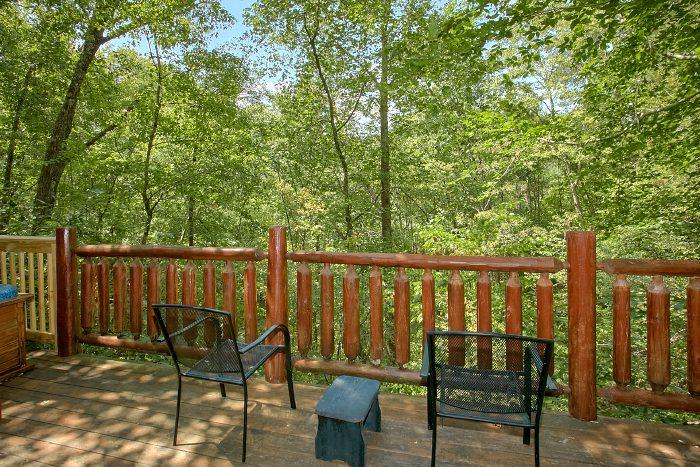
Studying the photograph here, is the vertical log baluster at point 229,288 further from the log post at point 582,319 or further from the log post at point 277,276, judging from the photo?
the log post at point 582,319

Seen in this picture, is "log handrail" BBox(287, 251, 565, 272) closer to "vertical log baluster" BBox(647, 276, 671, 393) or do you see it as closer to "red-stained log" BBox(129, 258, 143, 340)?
"vertical log baluster" BBox(647, 276, 671, 393)

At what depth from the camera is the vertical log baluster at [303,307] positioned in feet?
8.86

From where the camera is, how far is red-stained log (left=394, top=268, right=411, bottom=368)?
8.20 feet

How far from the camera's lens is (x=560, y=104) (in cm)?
1208

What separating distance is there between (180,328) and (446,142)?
9.30m

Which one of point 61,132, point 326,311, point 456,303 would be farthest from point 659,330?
point 61,132

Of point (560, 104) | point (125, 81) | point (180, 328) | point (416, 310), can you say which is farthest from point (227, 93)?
point (560, 104)

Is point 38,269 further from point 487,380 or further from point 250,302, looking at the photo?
point 487,380

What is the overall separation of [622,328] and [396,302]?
1318mm

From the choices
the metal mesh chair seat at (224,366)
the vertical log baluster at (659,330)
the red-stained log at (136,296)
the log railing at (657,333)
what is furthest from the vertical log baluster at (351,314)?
the red-stained log at (136,296)

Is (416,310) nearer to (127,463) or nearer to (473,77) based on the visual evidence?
(473,77)

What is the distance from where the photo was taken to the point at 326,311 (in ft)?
8.83

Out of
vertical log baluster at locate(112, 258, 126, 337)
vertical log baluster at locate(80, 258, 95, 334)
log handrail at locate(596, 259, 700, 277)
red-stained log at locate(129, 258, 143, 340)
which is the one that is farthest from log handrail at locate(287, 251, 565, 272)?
vertical log baluster at locate(80, 258, 95, 334)

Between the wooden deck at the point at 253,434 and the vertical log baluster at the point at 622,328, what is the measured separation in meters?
0.31
